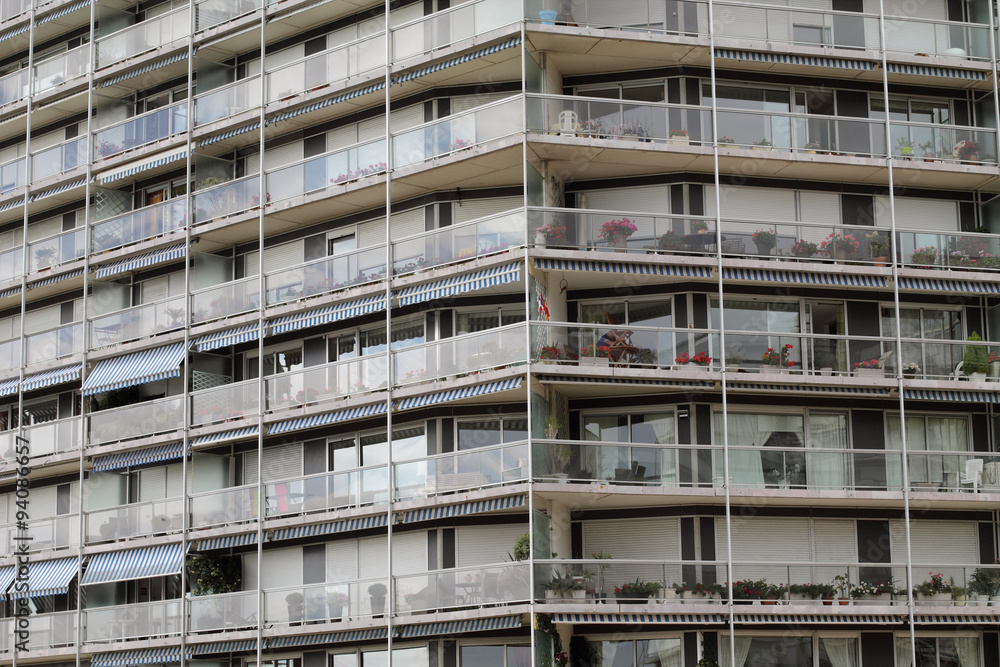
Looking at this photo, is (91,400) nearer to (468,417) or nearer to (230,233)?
(230,233)

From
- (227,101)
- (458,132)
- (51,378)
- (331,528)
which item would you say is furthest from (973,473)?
(51,378)

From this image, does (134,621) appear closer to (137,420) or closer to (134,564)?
(134,564)

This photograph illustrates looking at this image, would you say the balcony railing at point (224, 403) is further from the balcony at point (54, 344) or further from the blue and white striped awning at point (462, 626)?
the blue and white striped awning at point (462, 626)

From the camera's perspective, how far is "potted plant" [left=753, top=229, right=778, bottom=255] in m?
33.9

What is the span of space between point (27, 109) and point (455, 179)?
17.1 metres

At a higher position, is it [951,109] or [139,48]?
[139,48]

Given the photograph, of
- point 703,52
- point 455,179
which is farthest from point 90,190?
point 703,52

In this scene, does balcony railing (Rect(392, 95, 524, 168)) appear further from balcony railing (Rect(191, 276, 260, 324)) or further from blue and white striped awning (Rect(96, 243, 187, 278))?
blue and white striped awning (Rect(96, 243, 187, 278))

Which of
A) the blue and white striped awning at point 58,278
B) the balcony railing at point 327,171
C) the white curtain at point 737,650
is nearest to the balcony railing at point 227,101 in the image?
the balcony railing at point 327,171

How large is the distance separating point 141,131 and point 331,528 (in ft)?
45.5

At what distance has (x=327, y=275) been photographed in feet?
119

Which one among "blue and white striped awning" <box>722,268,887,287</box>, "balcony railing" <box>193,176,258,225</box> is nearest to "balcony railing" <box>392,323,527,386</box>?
"blue and white striped awning" <box>722,268,887,287</box>

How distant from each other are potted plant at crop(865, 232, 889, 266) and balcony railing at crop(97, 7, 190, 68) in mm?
19808

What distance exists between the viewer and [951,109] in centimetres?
3691
